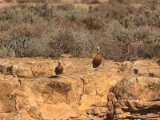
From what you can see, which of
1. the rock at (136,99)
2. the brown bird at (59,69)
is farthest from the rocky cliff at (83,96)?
the brown bird at (59,69)

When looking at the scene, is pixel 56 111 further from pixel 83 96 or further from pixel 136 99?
pixel 136 99

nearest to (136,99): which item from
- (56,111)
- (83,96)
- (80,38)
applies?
(83,96)

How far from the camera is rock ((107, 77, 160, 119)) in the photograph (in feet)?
22.7

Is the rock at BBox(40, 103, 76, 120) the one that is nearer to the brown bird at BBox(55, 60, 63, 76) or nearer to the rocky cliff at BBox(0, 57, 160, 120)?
the rocky cliff at BBox(0, 57, 160, 120)

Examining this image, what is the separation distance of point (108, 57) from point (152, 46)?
4.60ft

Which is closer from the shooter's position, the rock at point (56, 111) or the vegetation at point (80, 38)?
the rock at point (56, 111)

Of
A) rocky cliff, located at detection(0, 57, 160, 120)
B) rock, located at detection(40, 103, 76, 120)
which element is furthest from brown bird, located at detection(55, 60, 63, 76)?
rock, located at detection(40, 103, 76, 120)

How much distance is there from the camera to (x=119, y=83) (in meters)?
7.07

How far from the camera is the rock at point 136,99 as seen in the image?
6.92 m

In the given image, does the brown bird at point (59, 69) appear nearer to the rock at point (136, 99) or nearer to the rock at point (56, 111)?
the rock at point (56, 111)

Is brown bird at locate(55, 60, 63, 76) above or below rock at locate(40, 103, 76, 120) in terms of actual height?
above

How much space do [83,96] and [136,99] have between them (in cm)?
82

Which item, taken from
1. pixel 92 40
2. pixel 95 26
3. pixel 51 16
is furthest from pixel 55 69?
pixel 51 16

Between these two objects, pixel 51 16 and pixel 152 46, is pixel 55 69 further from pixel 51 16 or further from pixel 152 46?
pixel 51 16
